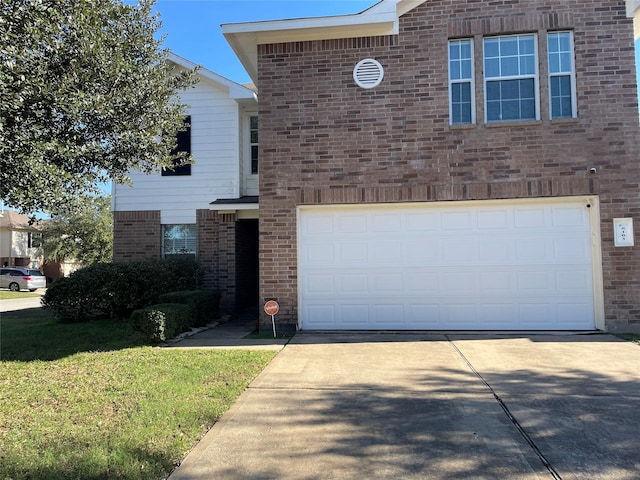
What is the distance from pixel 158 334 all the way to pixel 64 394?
2.78 metres

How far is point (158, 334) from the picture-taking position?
7.95m

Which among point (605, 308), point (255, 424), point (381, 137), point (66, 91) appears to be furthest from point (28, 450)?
point (605, 308)

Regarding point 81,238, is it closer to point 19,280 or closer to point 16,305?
point 19,280

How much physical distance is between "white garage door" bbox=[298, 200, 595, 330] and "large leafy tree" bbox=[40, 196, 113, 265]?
85.2 ft

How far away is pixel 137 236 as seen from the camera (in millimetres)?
13398

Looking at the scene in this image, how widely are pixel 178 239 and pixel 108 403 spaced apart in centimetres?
891

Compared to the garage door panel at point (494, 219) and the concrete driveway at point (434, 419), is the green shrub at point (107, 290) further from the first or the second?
the garage door panel at point (494, 219)

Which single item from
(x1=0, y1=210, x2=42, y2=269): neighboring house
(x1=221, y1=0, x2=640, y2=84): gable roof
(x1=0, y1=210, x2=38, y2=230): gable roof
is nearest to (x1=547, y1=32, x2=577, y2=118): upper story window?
(x1=221, y1=0, x2=640, y2=84): gable roof

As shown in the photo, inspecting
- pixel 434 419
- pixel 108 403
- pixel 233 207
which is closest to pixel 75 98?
pixel 108 403

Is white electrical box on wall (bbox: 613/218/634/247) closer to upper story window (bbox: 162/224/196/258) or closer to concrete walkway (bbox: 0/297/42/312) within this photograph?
upper story window (bbox: 162/224/196/258)

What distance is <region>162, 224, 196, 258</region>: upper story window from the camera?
13.3m

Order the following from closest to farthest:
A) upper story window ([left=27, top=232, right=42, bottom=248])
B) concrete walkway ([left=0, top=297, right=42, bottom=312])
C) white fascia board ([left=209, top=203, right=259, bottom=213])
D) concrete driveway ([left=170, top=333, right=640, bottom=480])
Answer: concrete driveway ([left=170, top=333, right=640, bottom=480]), white fascia board ([left=209, top=203, right=259, bottom=213]), concrete walkway ([left=0, top=297, right=42, bottom=312]), upper story window ([left=27, top=232, right=42, bottom=248])

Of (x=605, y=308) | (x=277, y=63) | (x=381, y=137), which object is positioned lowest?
(x=605, y=308)

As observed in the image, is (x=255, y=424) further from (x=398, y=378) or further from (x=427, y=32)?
(x=427, y=32)
